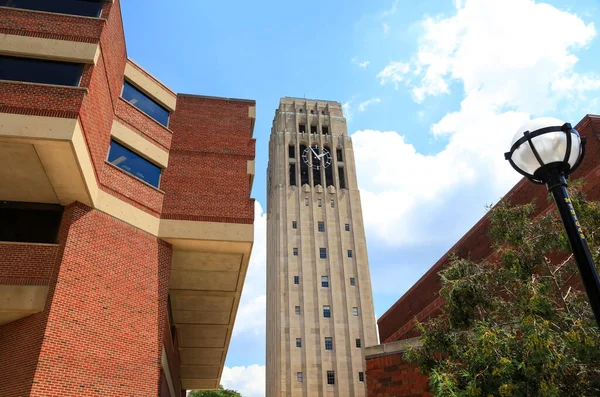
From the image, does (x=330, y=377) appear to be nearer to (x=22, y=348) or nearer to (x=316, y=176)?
(x=316, y=176)

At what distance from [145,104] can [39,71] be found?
4.94 m

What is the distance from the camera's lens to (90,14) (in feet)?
49.6

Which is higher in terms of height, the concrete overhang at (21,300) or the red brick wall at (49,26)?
the red brick wall at (49,26)

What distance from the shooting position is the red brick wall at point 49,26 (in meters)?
13.9

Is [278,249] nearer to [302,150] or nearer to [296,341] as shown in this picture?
[296,341]

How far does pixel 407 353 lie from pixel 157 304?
335 inches

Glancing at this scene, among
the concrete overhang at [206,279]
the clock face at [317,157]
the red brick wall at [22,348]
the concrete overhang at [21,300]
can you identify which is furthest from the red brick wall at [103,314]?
the clock face at [317,157]

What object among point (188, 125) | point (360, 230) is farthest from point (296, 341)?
point (188, 125)

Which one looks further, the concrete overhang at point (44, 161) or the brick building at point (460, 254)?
the brick building at point (460, 254)

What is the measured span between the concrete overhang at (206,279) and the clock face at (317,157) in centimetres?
4233

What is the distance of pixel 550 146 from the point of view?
5.29 meters

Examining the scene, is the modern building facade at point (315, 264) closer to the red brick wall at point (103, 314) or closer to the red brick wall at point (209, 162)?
the red brick wall at point (209, 162)

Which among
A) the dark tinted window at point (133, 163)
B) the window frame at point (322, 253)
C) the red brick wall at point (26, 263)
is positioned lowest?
the red brick wall at point (26, 263)

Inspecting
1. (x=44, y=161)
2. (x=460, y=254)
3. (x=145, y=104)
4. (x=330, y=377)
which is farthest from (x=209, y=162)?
(x=330, y=377)
